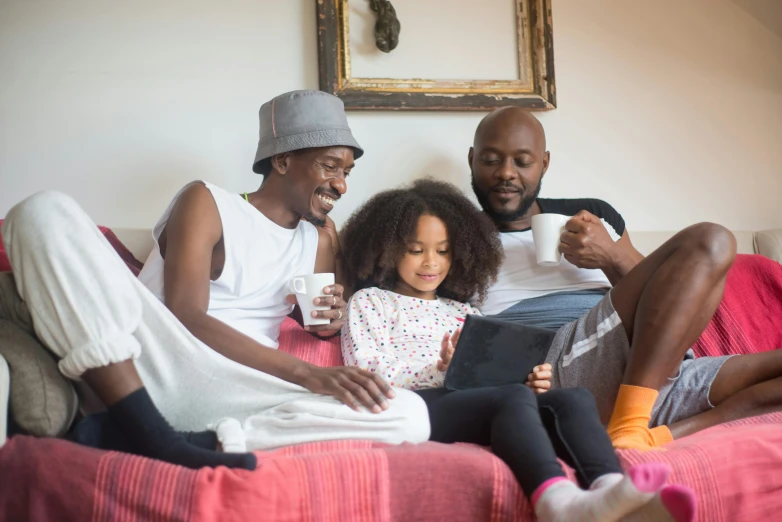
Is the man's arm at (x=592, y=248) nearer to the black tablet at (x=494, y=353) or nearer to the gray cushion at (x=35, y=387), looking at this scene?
the black tablet at (x=494, y=353)

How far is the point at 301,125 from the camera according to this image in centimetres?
179

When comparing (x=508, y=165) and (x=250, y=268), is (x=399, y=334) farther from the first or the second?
(x=508, y=165)

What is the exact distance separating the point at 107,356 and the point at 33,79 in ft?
4.39

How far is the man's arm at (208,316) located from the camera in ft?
4.32

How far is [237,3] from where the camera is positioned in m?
2.27

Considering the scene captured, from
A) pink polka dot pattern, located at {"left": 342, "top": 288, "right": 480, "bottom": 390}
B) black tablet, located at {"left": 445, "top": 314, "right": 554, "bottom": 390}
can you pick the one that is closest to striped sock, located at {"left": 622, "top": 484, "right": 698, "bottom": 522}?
black tablet, located at {"left": 445, "top": 314, "right": 554, "bottom": 390}

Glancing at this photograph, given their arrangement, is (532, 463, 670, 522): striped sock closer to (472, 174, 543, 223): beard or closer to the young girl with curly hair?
the young girl with curly hair

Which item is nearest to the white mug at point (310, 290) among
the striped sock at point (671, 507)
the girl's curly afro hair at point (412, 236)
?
the girl's curly afro hair at point (412, 236)

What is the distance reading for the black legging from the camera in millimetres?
1105

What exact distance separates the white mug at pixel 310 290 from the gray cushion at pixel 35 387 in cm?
54

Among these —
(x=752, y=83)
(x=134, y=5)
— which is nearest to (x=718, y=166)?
(x=752, y=83)

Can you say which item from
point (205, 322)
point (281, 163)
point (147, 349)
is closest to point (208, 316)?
point (205, 322)

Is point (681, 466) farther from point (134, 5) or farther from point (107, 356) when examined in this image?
point (134, 5)

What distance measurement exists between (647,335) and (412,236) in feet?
2.05
